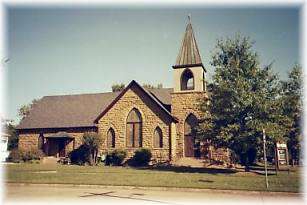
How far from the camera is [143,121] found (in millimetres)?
30453

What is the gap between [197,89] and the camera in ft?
101

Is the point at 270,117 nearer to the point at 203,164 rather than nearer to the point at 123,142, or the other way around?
the point at 203,164

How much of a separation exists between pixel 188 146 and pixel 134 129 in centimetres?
570

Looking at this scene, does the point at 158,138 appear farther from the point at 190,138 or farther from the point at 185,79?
the point at 185,79

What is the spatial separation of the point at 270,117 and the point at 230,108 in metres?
2.75

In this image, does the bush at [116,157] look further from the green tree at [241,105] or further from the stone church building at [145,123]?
the green tree at [241,105]

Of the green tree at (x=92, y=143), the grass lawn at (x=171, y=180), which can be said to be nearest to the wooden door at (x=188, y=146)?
the green tree at (x=92, y=143)

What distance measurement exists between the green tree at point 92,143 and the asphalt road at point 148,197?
679 inches

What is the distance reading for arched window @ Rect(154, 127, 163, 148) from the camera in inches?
1168

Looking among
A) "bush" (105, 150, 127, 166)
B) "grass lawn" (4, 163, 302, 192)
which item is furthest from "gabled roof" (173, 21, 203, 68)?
"grass lawn" (4, 163, 302, 192)

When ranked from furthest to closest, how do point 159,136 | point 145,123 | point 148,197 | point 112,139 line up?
point 112,139
point 145,123
point 159,136
point 148,197

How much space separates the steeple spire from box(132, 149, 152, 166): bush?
9502mm

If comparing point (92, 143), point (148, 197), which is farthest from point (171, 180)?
point (92, 143)

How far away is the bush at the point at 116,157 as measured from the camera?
2953 cm
